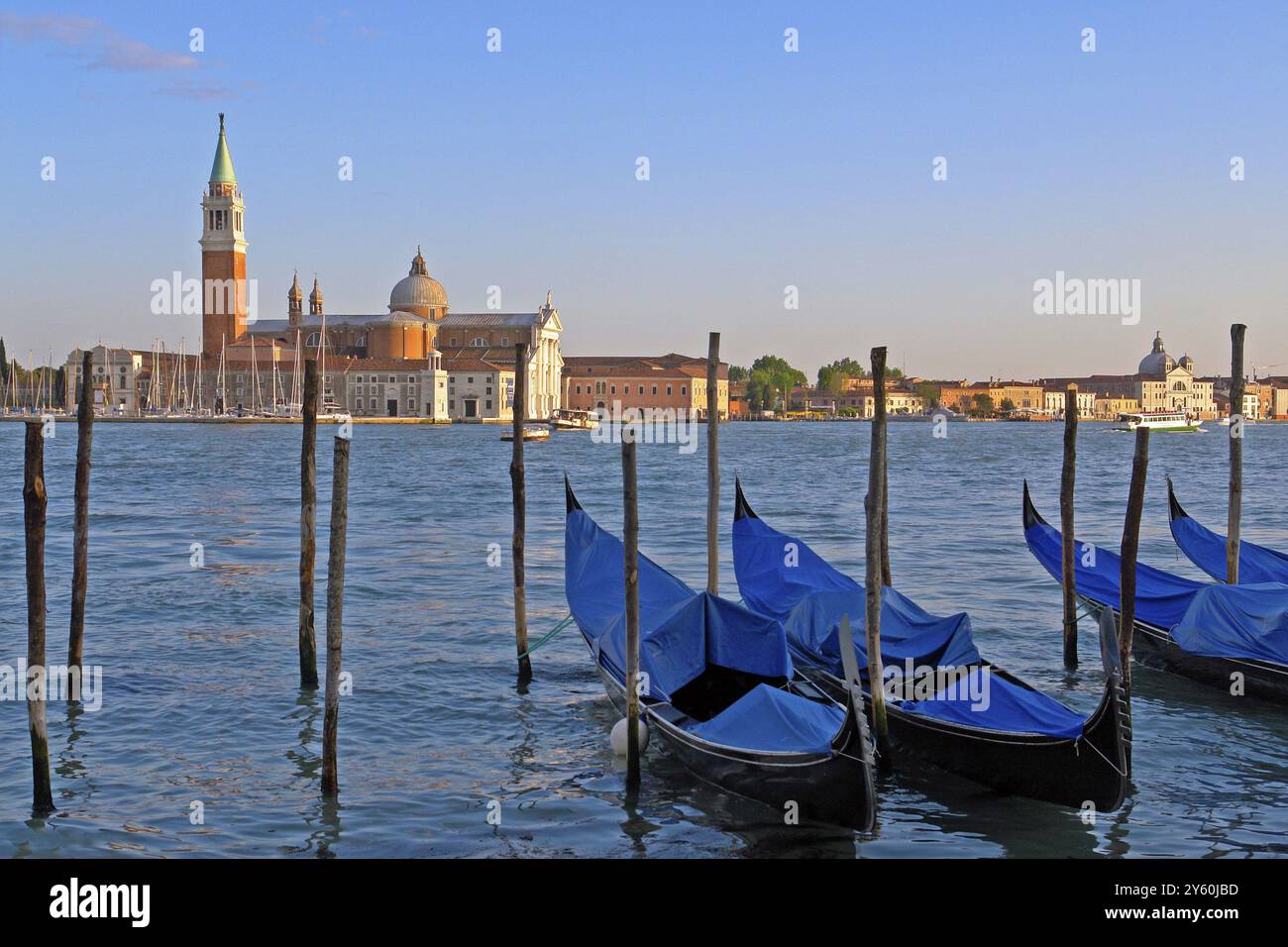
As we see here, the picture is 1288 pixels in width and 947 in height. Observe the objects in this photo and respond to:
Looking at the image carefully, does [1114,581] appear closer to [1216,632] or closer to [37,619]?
[1216,632]

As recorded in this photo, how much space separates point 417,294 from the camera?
70.3m

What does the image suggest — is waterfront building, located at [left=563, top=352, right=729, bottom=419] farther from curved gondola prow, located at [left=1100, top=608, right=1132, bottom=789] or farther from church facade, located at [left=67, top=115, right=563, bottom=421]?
curved gondola prow, located at [left=1100, top=608, right=1132, bottom=789]

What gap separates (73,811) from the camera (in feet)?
16.4

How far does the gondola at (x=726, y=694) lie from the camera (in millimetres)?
4609

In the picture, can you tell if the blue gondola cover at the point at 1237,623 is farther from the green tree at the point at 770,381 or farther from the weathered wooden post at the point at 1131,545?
the green tree at the point at 770,381

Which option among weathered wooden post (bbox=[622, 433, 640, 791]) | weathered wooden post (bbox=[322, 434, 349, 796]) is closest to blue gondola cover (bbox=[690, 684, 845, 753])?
weathered wooden post (bbox=[622, 433, 640, 791])

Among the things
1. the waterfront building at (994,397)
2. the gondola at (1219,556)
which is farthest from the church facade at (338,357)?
the gondola at (1219,556)

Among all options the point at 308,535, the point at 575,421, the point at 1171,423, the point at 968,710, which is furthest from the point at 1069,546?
the point at 1171,423

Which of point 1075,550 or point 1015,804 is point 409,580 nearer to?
point 1075,550

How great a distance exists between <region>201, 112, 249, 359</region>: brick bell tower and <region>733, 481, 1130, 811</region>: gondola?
2486 inches
